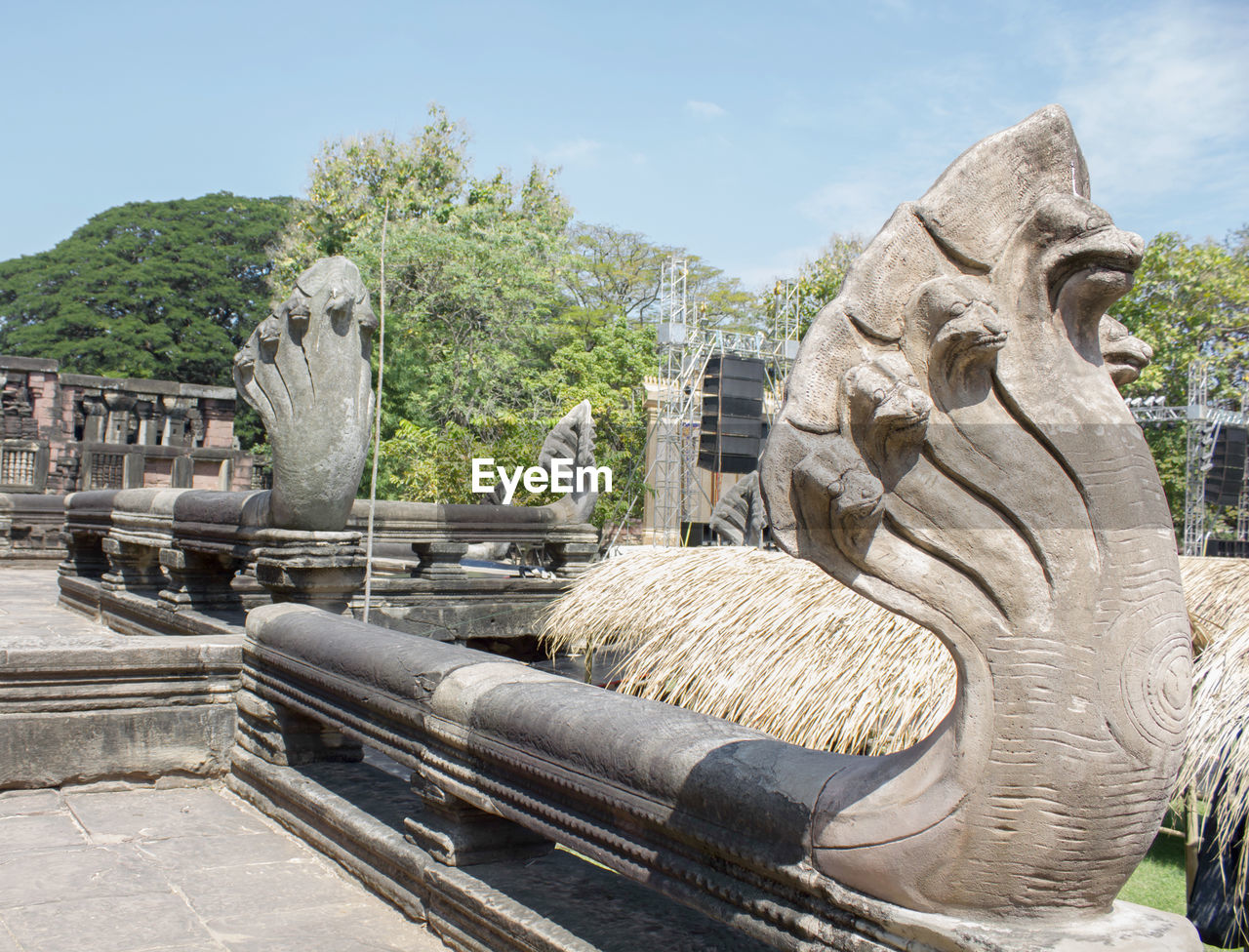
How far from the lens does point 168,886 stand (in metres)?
3.39

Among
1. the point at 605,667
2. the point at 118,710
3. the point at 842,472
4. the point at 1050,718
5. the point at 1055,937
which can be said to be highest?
the point at 842,472

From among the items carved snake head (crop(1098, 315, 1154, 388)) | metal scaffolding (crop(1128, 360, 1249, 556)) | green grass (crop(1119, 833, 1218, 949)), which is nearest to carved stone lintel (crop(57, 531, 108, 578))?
green grass (crop(1119, 833, 1218, 949))

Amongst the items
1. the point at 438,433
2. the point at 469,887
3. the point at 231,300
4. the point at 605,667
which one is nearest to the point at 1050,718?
the point at 469,887

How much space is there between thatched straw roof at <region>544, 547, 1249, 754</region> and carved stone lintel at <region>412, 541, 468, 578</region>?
7.66 ft

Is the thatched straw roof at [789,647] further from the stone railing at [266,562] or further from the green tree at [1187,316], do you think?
the green tree at [1187,316]

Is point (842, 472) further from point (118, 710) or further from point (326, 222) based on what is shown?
point (326, 222)

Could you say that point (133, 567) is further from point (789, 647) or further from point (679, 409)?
point (679, 409)

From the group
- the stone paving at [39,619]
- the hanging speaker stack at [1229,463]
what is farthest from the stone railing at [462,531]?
the hanging speaker stack at [1229,463]

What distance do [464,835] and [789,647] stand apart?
2399 millimetres

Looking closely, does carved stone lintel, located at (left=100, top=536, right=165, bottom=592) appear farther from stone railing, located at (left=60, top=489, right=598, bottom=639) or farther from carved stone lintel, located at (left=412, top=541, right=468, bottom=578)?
carved stone lintel, located at (left=412, top=541, right=468, bottom=578)

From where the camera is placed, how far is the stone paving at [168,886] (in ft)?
9.75

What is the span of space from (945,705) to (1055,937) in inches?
121

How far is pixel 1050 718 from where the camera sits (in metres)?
1.54

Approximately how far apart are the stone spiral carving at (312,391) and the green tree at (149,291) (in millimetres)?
41072
